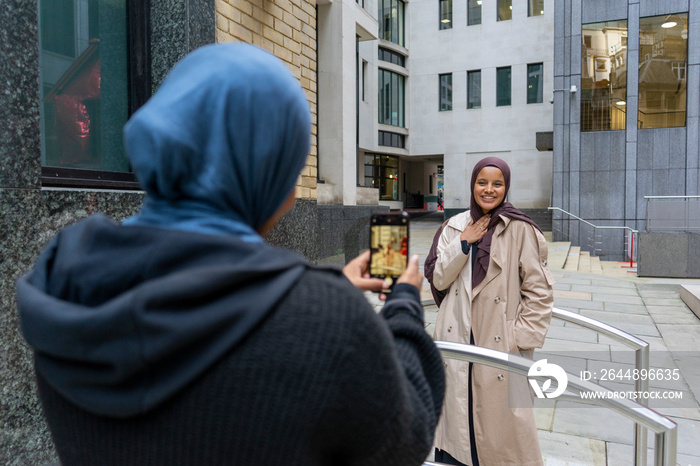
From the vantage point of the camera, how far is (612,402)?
190 centimetres

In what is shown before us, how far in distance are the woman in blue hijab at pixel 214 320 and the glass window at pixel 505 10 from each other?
30.7m

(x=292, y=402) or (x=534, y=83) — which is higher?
(x=534, y=83)

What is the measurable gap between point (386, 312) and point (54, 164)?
3201mm

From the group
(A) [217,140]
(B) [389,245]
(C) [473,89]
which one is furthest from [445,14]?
(A) [217,140]

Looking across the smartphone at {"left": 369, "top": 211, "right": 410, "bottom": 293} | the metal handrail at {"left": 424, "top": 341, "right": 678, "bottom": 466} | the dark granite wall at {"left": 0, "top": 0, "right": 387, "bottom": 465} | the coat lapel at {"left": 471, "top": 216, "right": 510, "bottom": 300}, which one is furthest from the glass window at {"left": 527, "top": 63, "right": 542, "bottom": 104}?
the smartphone at {"left": 369, "top": 211, "right": 410, "bottom": 293}

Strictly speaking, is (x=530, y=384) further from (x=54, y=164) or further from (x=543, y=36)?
(x=543, y=36)

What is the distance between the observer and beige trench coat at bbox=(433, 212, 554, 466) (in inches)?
114

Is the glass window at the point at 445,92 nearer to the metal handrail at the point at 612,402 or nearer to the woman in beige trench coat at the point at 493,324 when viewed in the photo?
the woman in beige trench coat at the point at 493,324

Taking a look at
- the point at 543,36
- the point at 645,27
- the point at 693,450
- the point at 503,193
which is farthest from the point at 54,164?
the point at 543,36

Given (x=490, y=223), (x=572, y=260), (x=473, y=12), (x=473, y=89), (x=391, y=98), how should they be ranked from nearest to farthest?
1. (x=490, y=223)
2. (x=572, y=260)
3. (x=473, y=12)
4. (x=473, y=89)
5. (x=391, y=98)

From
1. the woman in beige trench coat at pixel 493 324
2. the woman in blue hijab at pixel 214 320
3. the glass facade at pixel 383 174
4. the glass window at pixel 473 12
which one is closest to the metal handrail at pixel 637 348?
the woman in beige trench coat at pixel 493 324

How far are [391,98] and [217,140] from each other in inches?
1234

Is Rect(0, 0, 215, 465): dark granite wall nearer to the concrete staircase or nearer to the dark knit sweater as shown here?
the dark knit sweater

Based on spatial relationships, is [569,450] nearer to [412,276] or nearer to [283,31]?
[412,276]
